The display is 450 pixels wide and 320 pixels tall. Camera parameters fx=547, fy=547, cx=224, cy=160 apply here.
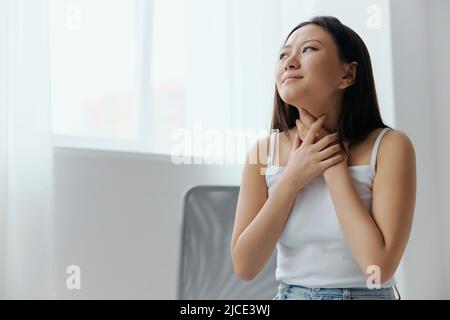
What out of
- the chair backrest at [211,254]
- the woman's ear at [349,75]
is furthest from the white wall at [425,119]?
the woman's ear at [349,75]

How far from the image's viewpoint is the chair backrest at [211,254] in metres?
1.29

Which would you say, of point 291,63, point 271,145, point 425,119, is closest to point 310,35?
point 291,63

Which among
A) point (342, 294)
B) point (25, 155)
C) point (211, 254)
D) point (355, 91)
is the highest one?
point (355, 91)

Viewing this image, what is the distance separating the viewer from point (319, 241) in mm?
739

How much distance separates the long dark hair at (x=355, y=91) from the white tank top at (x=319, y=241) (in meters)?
0.03

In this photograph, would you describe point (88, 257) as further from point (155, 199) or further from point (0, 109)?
point (0, 109)

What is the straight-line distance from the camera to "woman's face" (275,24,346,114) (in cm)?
73

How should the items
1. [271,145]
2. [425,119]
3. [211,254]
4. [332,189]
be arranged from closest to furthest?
[332,189] < [271,145] < [211,254] < [425,119]

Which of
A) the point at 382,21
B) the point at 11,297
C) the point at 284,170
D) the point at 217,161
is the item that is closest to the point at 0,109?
the point at 11,297

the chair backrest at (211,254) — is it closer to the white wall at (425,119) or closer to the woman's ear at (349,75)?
the woman's ear at (349,75)

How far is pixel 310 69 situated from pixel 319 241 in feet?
0.76

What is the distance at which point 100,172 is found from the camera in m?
1.62

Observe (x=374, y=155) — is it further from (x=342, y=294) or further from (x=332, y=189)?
(x=342, y=294)

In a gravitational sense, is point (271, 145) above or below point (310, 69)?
below
